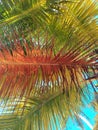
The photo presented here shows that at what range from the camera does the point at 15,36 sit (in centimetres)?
293

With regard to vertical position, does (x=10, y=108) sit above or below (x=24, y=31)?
below

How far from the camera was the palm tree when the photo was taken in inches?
114

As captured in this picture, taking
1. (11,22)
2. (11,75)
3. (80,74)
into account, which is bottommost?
(11,75)

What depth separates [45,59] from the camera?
3.00m

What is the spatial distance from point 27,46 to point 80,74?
2.32ft

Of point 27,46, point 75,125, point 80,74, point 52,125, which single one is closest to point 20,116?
point 52,125

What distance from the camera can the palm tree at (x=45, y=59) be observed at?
9.50 feet

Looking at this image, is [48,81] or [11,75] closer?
[11,75]

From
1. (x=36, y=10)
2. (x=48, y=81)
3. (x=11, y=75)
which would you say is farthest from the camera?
(x=36, y=10)

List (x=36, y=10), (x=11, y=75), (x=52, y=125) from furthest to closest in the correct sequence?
(x=52, y=125) < (x=36, y=10) < (x=11, y=75)

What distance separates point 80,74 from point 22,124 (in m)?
0.98

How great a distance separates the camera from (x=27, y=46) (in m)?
2.90

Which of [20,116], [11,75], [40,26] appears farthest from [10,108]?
[40,26]

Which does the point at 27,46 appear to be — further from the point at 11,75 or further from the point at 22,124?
the point at 22,124
